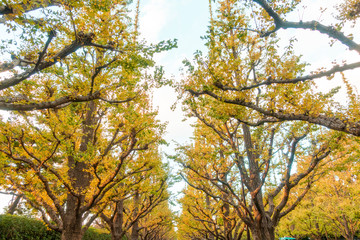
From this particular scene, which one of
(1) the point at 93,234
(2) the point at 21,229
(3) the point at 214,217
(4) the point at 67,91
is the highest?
(4) the point at 67,91

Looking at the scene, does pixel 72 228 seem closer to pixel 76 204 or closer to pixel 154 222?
pixel 76 204

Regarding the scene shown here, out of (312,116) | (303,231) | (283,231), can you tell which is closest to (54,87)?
(312,116)

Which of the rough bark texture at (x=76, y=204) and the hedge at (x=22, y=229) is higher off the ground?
the rough bark texture at (x=76, y=204)

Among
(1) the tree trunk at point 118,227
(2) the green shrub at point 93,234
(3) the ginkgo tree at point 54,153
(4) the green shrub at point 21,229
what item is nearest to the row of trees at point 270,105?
(3) the ginkgo tree at point 54,153

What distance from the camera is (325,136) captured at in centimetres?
629

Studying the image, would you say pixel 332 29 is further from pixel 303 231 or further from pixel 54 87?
pixel 303 231

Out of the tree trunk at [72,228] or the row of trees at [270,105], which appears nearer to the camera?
the row of trees at [270,105]

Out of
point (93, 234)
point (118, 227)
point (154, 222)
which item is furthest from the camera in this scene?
point (154, 222)

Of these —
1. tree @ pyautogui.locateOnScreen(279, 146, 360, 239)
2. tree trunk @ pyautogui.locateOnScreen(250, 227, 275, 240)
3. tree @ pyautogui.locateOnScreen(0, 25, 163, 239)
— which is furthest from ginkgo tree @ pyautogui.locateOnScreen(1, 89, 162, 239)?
tree @ pyautogui.locateOnScreen(279, 146, 360, 239)

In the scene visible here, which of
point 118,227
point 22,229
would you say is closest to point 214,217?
point 118,227

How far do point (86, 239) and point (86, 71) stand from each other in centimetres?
1239

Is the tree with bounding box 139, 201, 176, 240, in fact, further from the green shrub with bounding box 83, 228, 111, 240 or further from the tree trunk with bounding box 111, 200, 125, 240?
the green shrub with bounding box 83, 228, 111, 240

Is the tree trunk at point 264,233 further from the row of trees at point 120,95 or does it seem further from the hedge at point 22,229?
the hedge at point 22,229

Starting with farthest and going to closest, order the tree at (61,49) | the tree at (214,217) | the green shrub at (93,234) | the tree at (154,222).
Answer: the tree at (154,222) → the green shrub at (93,234) → the tree at (214,217) → the tree at (61,49)
